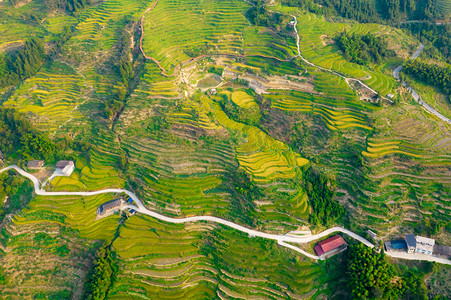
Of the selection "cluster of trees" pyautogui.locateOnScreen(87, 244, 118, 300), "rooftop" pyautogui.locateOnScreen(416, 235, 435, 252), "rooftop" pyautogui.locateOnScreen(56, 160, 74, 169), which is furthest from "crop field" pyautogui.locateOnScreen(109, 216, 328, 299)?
"rooftop" pyautogui.locateOnScreen(56, 160, 74, 169)

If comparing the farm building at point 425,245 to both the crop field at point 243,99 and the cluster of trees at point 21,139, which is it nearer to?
the crop field at point 243,99

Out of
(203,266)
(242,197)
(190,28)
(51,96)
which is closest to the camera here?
(203,266)

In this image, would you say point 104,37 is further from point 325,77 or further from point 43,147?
point 325,77

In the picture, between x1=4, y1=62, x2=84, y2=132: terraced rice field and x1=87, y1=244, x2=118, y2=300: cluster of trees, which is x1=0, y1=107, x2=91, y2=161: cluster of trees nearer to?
x1=4, y1=62, x2=84, y2=132: terraced rice field

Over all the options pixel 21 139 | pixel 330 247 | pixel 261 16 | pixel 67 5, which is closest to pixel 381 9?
pixel 261 16

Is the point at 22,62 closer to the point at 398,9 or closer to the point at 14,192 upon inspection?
the point at 14,192

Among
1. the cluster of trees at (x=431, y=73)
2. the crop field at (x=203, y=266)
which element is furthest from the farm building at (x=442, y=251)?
the cluster of trees at (x=431, y=73)
